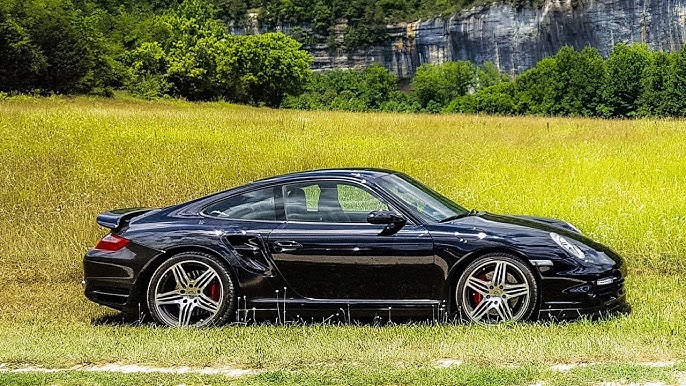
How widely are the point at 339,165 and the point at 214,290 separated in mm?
9496

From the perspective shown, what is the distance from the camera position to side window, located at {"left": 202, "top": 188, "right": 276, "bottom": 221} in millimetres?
7879

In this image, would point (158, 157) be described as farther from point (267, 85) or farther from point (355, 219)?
point (267, 85)

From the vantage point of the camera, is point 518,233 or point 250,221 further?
point 250,221

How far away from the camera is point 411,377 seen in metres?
5.50

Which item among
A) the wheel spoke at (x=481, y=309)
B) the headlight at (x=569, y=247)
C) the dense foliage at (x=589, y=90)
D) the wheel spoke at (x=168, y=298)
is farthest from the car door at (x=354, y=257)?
the dense foliage at (x=589, y=90)

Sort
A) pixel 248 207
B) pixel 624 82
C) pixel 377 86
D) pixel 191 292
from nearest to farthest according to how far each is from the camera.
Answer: pixel 191 292
pixel 248 207
pixel 624 82
pixel 377 86

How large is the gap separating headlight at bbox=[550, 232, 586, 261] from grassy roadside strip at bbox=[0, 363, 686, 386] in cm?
189

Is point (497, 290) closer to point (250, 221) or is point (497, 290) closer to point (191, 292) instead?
point (250, 221)

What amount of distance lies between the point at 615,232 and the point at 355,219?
5.27 meters

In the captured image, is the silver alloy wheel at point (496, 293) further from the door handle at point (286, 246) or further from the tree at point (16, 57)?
the tree at point (16, 57)

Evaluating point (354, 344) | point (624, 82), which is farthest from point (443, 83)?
point (354, 344)

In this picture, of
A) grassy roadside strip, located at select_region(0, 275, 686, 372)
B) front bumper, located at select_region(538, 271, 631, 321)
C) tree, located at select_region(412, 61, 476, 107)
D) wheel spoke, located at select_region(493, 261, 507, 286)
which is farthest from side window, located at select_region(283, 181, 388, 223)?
tree, located at select_region(412, 61, 476, 107)

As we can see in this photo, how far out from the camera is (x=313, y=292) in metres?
7.60

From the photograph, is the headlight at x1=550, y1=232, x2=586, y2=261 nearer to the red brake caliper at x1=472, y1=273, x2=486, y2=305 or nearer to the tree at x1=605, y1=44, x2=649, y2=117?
the red brake caliper at x1=472, y1=273, x2=486, y2=305
